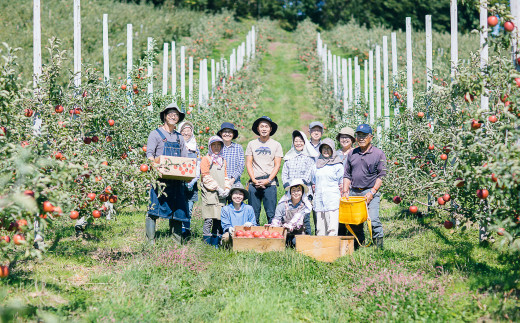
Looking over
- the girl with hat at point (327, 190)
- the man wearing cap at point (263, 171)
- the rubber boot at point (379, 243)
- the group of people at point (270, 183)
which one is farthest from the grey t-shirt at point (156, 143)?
the rubber boot at point (379, 243)

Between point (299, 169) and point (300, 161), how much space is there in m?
0.13

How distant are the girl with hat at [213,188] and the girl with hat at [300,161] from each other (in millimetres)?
945

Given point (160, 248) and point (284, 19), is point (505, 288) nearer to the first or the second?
point (160, 248)

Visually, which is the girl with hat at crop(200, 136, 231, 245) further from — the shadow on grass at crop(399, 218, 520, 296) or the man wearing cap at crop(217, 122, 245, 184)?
the shadow on grass at crop(399, 218, 520, 296)

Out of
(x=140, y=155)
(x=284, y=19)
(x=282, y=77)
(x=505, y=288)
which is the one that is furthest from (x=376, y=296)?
(x=284, y=19)

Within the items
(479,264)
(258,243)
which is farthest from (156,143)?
(479,264)

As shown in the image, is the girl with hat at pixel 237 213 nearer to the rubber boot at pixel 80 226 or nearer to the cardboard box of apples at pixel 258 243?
the cardboard box of apples at pixel 258 243

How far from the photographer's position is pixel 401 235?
7711mm

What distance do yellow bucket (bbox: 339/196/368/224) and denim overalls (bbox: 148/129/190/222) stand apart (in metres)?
2.15

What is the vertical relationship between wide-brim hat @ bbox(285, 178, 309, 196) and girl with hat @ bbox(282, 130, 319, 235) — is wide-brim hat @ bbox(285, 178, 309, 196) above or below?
below

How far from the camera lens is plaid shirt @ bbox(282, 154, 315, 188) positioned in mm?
7777

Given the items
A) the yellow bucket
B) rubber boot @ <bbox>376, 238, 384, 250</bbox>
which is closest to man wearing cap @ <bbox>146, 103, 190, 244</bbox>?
the yellow bucket

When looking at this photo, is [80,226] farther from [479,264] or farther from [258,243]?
[479,264]

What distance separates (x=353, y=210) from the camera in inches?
266
